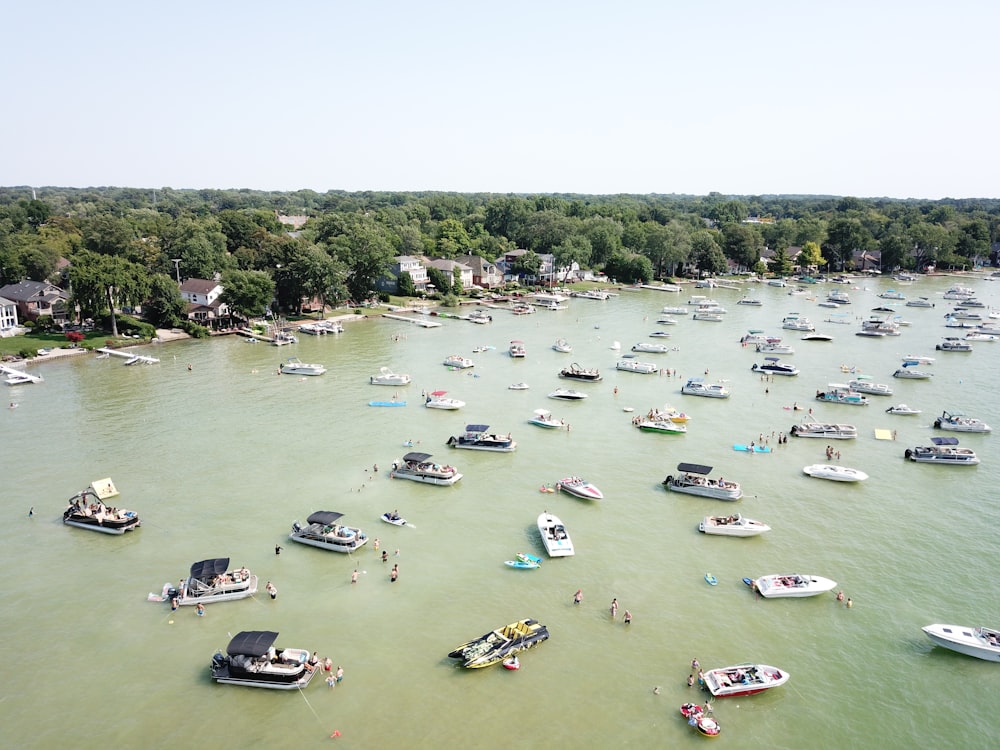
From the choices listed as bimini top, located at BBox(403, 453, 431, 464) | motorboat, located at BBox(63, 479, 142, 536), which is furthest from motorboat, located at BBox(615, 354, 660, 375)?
motorboat, located at BBox(63, 479, 142, 536)

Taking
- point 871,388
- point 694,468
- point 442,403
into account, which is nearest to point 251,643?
point 694,468

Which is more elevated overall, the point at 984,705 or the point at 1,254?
the point at 1,254

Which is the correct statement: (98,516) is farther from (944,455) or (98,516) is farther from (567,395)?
(944,455)

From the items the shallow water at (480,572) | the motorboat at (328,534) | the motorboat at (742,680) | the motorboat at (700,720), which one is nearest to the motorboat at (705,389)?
the shallow water at (480,572)

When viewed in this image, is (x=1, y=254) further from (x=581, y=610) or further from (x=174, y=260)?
(x=581, y=610)

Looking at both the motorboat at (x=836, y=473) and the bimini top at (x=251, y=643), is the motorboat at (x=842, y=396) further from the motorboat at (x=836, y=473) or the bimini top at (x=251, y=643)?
the bimini top at (x=251, y=643)

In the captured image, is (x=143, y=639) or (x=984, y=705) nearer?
(x=984, y=705)

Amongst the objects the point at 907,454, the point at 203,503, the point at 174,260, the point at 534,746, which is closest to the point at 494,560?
the point at 534,746
